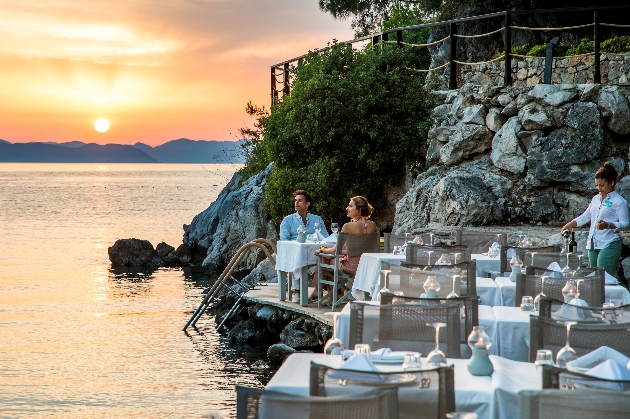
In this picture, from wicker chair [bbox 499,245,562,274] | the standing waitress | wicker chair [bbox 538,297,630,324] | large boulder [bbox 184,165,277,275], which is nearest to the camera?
wicker chair [bbox 538,297,630,324]

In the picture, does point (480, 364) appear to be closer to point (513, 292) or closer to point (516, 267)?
point (513, 292)

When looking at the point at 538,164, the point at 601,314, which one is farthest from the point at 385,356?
the point at 538,164

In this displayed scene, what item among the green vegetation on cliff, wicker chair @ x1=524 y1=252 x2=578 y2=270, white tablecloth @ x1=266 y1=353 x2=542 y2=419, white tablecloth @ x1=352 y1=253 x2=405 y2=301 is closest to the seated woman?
white tablecloth @ x1=352 y1=253 x2=405 y2=301

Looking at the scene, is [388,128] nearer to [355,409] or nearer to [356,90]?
[356,90]

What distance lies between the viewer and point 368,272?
400 inches

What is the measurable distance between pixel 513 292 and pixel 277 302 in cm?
504

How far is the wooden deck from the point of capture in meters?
11.1

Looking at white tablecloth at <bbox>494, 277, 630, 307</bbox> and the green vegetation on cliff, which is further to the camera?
the green vegetation on cliff

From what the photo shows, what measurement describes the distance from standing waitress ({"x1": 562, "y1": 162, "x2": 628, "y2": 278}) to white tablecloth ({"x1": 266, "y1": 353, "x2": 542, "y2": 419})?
483cm

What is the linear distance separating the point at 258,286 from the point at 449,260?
6.07 m

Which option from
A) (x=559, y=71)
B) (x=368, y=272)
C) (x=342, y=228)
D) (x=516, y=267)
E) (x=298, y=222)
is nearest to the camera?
(x=516, y=267)

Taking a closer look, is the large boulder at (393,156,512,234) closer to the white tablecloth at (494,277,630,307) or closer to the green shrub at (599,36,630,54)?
the green shrub at (599,36,630,54)

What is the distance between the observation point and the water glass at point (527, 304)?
6434 mm

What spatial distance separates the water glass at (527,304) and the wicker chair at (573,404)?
9.12 feet
